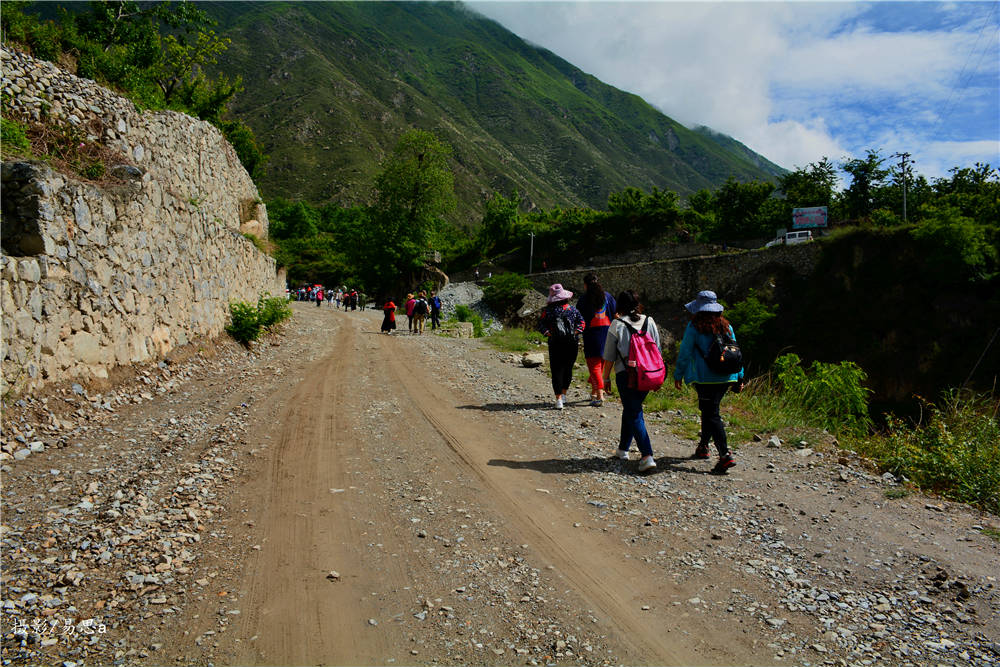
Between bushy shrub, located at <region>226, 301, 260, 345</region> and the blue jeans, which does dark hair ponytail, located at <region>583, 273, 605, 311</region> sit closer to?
the blue jeans

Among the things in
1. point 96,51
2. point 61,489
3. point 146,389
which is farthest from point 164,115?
point 61,489

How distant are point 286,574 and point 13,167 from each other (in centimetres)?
671

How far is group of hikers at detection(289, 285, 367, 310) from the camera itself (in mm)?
39875

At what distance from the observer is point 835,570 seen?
12.2ft

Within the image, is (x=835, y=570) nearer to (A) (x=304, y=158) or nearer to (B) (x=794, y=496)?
(B) (x=794, y=496)

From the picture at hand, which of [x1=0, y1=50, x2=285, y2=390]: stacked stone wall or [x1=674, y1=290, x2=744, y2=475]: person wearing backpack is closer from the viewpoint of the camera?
[x1=674, y1=290, x2=744, y2=475]: person wearing backpack

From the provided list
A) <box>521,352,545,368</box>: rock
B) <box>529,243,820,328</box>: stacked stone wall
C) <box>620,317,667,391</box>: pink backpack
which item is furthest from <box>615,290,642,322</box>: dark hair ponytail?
<box>529,243,820,328</box>: stacked stone wall

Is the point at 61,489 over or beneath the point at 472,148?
beneath

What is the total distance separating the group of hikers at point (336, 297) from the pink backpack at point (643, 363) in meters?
35.6

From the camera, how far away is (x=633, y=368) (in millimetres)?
5680

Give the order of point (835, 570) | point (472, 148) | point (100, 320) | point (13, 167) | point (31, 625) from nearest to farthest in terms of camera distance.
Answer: point (31, 625) < point (835, 570) < point (13, 167) < point (100, 320) < point (472, 148)

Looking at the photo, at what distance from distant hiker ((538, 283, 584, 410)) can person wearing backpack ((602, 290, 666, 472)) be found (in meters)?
2.57

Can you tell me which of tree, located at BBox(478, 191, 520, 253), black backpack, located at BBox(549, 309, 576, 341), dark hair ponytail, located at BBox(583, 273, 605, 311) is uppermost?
tree, located at BBox(478, 191, 520, 253)

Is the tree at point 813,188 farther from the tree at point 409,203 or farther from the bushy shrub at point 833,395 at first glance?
the bushy shrub at point 833,395
